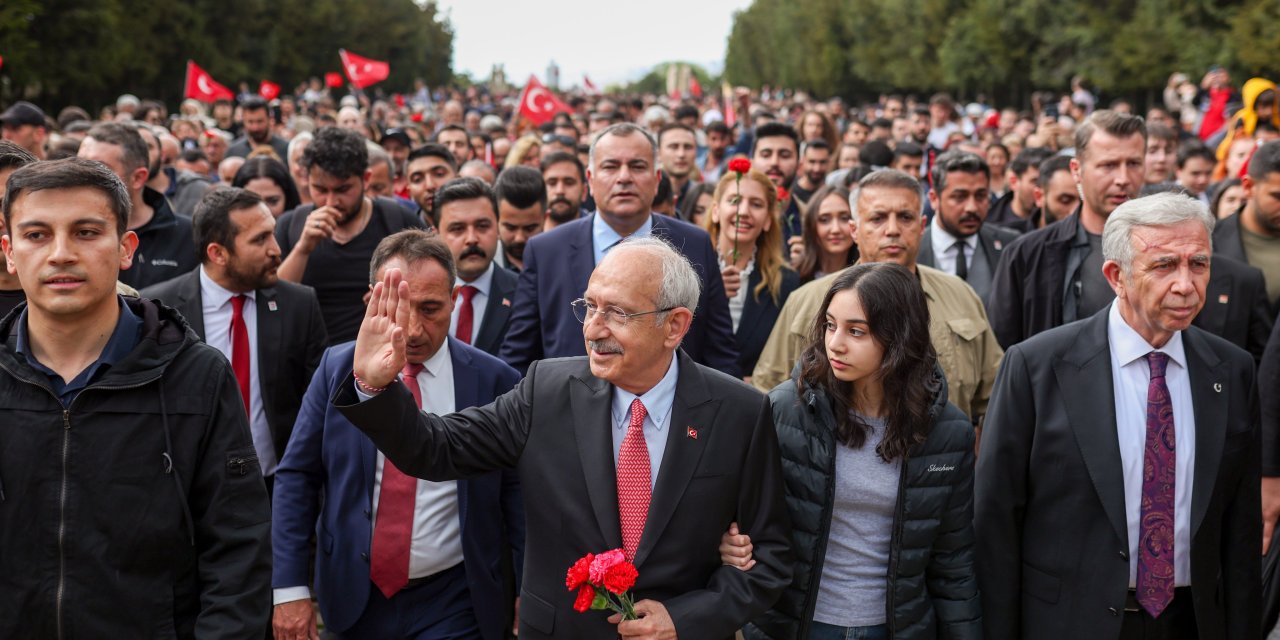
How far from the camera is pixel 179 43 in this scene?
4856cm

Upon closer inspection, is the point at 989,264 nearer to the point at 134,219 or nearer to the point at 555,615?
the point at 555,615

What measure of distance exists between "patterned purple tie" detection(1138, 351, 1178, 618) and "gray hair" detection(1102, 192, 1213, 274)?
1.84 ft

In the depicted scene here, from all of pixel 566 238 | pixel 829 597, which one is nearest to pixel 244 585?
pixel 829 597

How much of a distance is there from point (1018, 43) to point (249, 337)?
142 ft

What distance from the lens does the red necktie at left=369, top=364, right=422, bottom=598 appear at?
4.14 metres

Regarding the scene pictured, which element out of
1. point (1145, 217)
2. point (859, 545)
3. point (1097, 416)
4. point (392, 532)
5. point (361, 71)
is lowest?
point (392, 532)

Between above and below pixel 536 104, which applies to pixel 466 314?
below

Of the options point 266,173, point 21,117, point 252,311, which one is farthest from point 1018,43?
point 252,311

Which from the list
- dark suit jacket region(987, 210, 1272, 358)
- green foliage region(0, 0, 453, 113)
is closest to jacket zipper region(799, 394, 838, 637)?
dark suit jacket region(987, 210, 1272, 358)

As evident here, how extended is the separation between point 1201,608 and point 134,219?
5.54m

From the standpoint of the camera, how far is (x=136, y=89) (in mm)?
46062

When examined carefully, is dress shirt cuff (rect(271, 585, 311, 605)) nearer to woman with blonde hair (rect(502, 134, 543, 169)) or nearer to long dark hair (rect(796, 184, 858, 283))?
long dark hair (rect(796, 184, 858, 283))

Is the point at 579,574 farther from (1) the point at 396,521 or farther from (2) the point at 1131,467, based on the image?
(2) the point at 1131,467

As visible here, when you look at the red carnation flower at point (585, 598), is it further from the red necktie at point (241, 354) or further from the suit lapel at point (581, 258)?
the red necktie at point (241, 354)
